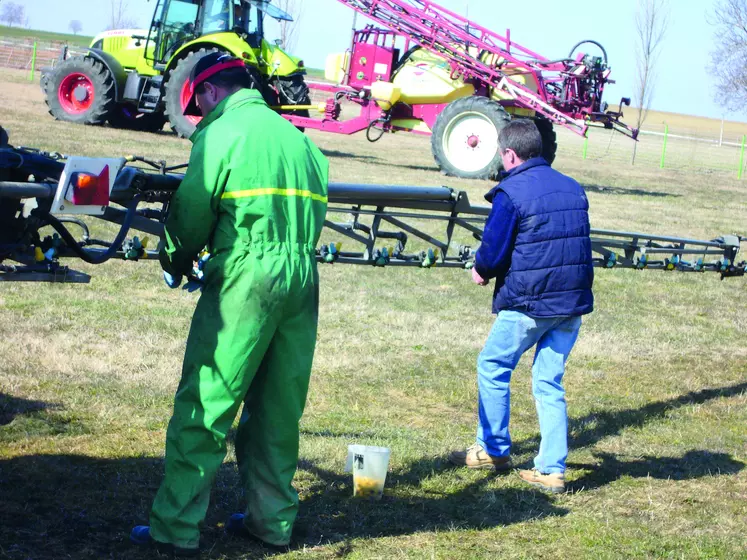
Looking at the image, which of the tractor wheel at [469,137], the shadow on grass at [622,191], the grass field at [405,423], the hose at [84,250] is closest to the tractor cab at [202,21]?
the tractor wheel at [469,137]

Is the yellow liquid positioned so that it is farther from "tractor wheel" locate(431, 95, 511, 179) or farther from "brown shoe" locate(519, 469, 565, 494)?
"tractor wheel" locate(431, 95, 511, 179)

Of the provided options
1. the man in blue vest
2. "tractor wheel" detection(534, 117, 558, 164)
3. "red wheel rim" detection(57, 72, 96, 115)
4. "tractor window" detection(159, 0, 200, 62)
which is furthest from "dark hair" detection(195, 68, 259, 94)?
"red wheel rim" detection(57, 72, 96, 115)

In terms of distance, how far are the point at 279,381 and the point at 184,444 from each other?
426mm

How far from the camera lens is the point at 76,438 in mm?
5055

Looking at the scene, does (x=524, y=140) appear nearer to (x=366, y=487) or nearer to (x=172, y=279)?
(x=366, y=487)

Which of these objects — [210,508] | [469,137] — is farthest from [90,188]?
[469,137]

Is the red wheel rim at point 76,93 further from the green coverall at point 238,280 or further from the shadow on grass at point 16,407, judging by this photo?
the green coverall at point 238,280

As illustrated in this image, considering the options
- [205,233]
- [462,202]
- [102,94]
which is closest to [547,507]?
[462,202]

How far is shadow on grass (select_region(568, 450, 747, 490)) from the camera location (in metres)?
5.31

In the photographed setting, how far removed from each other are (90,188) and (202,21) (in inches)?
661

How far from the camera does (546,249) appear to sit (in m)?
4.73

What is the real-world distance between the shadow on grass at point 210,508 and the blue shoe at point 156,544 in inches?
1.5

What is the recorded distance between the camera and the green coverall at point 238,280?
3527 millimetres

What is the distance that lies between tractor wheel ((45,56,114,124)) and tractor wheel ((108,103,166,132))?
676mm
